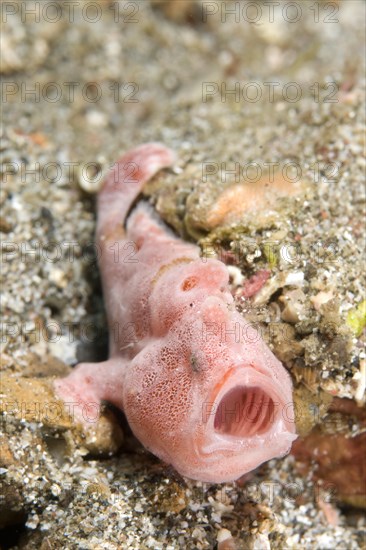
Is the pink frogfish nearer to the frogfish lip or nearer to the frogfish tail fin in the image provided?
the frogfish lip

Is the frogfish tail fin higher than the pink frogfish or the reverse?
higher

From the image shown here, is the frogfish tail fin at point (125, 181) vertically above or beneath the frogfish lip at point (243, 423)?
above

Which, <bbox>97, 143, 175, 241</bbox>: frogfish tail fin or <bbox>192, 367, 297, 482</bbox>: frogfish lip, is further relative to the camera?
<bbox>97, 143, 175, 241</bbox>: frogfish tail fin

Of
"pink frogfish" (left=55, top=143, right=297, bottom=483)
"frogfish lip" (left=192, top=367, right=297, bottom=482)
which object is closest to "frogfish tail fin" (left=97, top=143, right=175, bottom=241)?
"pink frogfish" (left=55, top=143, right=297, bottom=483)

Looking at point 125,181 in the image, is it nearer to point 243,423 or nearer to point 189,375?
point 189,375

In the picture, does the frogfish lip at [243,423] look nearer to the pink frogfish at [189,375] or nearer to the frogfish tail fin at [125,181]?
the pink frogfish at [189,375]

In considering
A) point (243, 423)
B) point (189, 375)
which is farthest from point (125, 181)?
point (243, 423)

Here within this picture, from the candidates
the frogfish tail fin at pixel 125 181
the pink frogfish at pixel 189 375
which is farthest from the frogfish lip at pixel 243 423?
the frogfish tail fin at pixel 125 181
